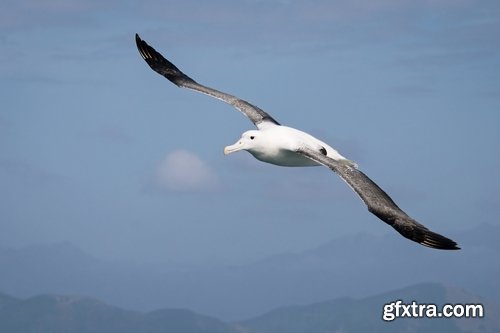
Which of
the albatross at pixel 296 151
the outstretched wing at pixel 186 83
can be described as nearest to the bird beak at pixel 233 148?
the albatross at pixel 296 151

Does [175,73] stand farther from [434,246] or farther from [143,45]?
[434,246]

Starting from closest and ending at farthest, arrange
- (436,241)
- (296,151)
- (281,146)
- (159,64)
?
(436,241)
(296,151)
(281,146)
(159,64)

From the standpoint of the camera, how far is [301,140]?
62.8ft

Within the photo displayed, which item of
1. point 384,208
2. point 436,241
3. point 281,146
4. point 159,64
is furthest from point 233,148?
point 159,64

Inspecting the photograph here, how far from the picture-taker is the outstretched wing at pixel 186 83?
2170cm

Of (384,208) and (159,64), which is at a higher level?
(159,64)

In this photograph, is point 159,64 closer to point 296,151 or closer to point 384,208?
point 296,151

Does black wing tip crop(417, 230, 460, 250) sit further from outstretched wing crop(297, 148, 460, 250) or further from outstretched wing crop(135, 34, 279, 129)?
outstretched wing crop(135, 34, 279, 129)

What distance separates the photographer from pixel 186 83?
77.2 feet

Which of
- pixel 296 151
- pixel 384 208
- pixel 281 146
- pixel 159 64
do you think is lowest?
pixel 384 208

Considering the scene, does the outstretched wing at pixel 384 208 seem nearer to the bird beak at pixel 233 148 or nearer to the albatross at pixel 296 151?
the albatross at pixel 296 151

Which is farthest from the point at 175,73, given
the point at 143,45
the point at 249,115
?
the point at 249,115

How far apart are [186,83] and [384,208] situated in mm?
8708

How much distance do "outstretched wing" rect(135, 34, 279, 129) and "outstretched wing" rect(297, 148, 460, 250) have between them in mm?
3815
